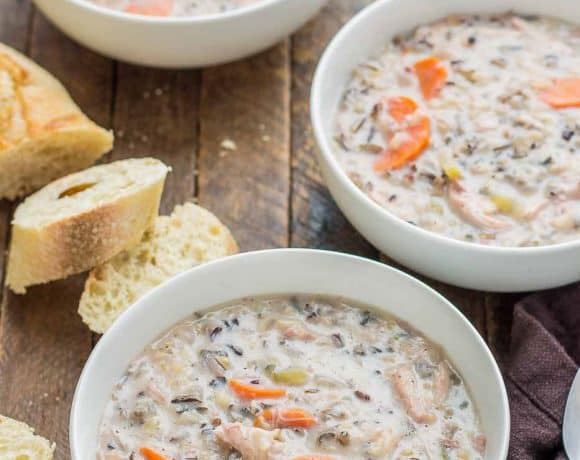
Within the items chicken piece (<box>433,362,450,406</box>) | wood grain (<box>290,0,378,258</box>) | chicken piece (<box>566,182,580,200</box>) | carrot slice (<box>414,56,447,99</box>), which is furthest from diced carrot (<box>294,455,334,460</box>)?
carrot slice (<box>414,56,447,99</box>)

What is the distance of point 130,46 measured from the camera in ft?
13.1

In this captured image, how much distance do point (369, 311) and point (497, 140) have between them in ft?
2.56

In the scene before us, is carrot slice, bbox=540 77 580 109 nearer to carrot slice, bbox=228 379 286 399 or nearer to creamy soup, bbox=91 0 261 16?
creamy soup, bbox=91 0 261 16

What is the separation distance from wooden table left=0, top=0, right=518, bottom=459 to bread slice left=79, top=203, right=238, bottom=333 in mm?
145

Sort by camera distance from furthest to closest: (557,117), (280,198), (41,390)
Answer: (280,198)
(557,117)
(41,390)

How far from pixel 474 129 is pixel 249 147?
85 centimetres

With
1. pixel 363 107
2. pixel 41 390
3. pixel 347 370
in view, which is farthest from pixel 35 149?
pixel 347 370

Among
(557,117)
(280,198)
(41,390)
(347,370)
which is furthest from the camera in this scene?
(280,198)

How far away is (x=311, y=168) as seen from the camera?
405cm

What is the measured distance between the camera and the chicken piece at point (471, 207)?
3438 millimetres

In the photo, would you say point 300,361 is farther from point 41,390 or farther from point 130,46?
point 130,46

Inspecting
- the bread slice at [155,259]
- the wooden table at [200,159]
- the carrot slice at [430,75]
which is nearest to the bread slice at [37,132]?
the wooden table at [200,159]

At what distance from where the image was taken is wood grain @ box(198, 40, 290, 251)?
153 inches

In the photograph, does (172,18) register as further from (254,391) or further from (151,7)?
(254,391)
